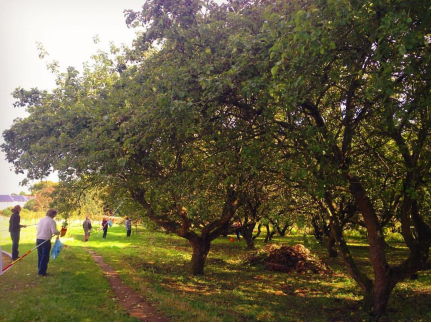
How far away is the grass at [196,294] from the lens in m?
7.00

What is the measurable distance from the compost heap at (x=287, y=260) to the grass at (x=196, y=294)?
2.01 feet

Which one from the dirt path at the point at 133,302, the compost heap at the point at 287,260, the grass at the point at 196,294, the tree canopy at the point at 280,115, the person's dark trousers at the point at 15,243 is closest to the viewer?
the tree canopy at the point at 280,115

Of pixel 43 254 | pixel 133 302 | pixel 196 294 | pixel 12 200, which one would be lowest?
pixel 196 294

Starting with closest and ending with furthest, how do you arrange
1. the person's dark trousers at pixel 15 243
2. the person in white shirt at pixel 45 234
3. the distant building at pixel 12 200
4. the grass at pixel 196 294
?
the grass at pixel 196 294, the distant building at pixel 12 200, the person in white shirt at pixel 45 234, the person's dark trousers at pixel 15 243

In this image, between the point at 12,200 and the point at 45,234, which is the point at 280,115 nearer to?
the point at 45,234

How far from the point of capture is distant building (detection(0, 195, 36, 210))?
329 inches

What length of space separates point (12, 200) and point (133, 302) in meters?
4.16

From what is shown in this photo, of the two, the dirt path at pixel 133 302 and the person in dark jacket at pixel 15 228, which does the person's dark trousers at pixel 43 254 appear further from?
the dirt path at pixel 133 302

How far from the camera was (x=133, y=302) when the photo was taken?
805cm

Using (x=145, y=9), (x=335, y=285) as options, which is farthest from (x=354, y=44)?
(x=335, y=285)

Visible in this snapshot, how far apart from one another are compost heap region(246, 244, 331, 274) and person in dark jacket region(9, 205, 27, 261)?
971 cm

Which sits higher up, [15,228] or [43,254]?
[15,228]

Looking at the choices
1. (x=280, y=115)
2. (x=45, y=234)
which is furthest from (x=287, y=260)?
(x=45, y=234)

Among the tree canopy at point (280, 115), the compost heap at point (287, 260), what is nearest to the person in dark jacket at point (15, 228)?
the tree canopy at point (280, 115)
